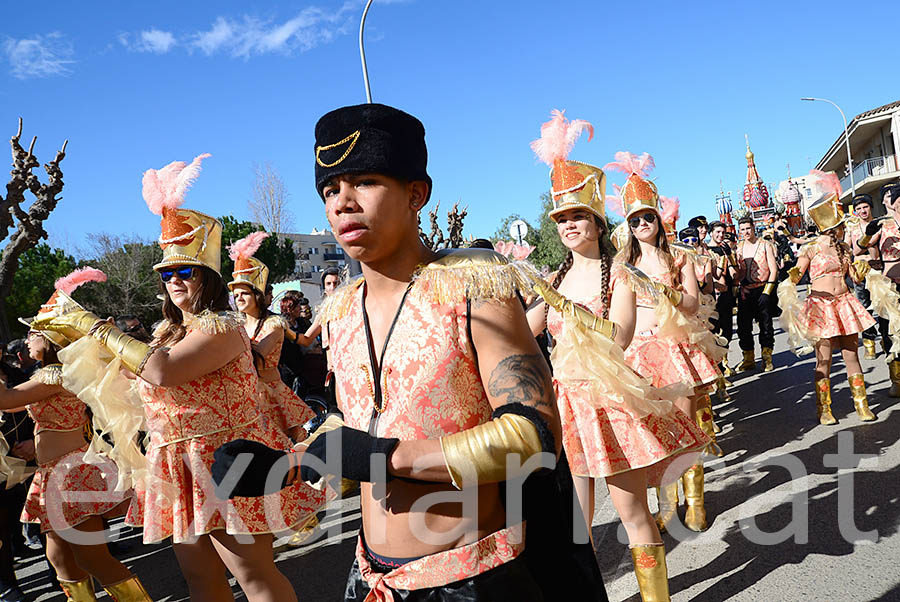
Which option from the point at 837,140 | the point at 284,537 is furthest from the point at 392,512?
the point at 837,140

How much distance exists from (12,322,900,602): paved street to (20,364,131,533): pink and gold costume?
114 cm

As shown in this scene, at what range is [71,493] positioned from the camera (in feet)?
12.6

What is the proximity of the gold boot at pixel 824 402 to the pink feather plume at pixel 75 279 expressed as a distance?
6.21 meters

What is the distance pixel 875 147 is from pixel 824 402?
3956 cm

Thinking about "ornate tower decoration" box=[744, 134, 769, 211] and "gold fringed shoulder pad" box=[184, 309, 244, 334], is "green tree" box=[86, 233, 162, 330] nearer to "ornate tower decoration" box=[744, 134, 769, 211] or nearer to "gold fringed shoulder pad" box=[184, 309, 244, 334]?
"gold fringed shoulder pad" box=[184, 309, 244, 334]

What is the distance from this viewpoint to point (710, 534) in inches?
165

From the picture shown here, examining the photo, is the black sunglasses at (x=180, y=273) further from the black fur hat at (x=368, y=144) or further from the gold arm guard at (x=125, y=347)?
the black fur hat at (x=368, y=144)

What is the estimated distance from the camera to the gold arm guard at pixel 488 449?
1354 mm

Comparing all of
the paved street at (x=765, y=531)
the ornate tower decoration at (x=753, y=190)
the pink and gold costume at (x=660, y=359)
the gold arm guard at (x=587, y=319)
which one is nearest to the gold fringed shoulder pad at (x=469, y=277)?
the gold arm guard at (x=587, y=319)

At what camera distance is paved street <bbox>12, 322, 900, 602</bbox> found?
3.46 m

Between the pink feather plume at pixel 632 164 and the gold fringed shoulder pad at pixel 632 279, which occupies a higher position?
the pink feather plume at pixel 632 164

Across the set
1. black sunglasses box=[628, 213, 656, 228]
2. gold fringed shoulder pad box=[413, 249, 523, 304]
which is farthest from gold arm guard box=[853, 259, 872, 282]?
gold fringed shoulder pad box=[413, 249, 523, 304]

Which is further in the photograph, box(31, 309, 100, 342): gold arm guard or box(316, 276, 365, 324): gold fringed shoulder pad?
box(31, 309, 100, 342): gold arm guard

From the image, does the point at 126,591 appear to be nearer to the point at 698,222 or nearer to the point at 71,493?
the point at 71,493
